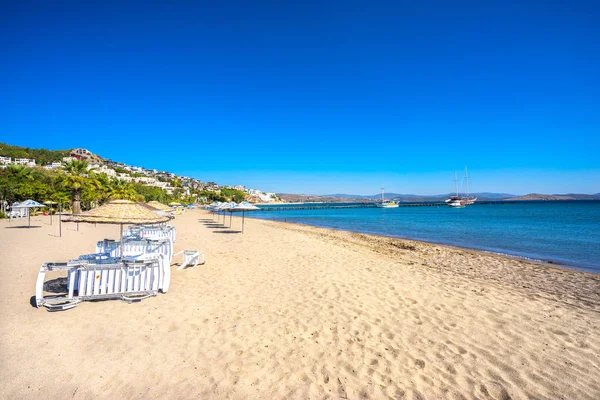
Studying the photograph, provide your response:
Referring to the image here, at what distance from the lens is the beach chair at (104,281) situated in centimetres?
573

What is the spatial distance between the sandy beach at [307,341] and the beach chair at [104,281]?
0.86ft

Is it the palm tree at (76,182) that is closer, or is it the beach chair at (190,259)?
the beach chair at (190,259)

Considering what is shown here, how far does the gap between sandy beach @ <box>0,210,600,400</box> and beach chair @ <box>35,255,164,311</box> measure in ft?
0.86

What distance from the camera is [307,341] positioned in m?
4.59

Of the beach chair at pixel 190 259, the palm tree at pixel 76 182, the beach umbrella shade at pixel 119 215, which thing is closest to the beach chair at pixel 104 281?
the beach umbrella shade at pixel 119 215

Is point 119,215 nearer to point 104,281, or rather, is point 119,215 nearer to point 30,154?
point 104,281

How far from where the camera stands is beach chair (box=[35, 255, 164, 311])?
5.73 meters

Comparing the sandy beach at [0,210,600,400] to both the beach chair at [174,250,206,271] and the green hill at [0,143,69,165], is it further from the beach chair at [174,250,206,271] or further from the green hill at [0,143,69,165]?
the green hill at [0,143,69,165]

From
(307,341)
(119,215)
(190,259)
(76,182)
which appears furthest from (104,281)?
(76,182)

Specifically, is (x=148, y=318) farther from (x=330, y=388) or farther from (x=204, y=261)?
(x=204, y=261)

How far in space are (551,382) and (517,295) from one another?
4.24m

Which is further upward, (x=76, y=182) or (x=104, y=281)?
(x=76, y=182)

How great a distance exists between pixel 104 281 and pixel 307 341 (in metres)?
4.38

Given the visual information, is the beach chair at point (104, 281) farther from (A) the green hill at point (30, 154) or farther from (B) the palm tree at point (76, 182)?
(A) the green hill at point (30, 154)
